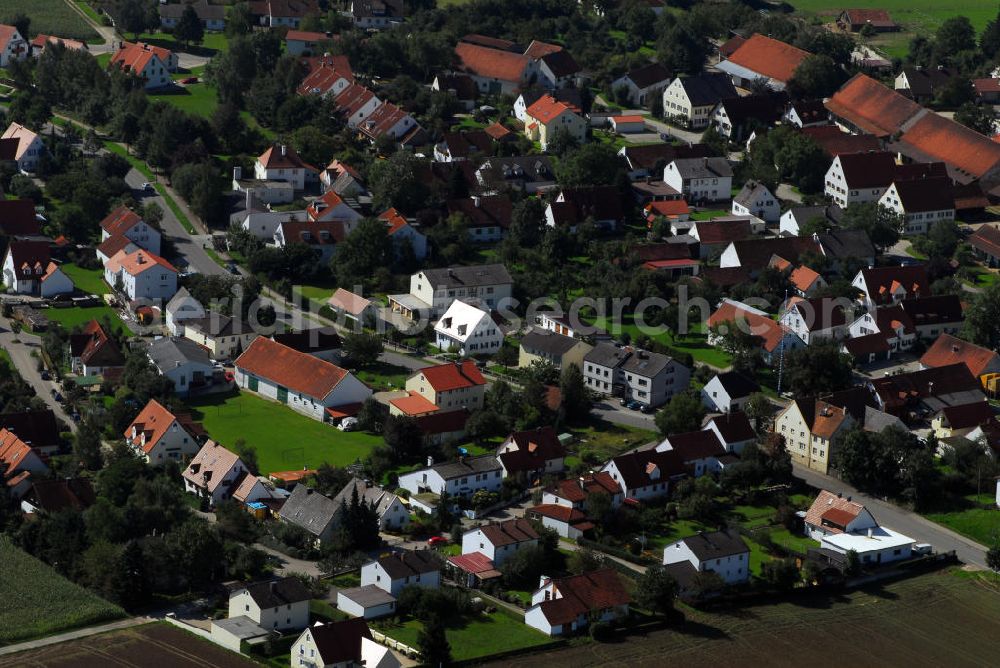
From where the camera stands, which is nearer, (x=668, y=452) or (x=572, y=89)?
(x=668, y=452)

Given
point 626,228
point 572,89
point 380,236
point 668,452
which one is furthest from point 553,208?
point 668,452

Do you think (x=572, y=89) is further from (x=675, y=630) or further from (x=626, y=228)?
(x=675, y=630)

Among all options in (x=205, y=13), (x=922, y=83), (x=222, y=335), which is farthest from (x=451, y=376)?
(x=205, y=13)

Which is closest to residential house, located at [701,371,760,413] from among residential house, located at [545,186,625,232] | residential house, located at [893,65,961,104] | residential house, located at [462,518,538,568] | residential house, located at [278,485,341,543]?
residential house, located at [462,518,538,568]

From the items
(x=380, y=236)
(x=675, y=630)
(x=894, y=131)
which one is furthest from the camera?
(x=894, y=131)

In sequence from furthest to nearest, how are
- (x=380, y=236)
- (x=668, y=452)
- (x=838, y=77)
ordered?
1. (x=838, y=77)
2. (x=380, y=236)
3. (x=668, y=452)

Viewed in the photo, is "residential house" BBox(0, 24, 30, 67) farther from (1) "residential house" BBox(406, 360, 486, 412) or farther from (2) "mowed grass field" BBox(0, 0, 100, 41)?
(1) "residential house" BBox(406, 360, 486, 412)

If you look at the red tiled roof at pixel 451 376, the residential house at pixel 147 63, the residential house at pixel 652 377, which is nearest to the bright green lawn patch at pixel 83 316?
the red tiled roof at pixel 451 376

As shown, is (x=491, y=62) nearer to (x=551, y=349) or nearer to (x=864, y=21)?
(x=864, y=21)
